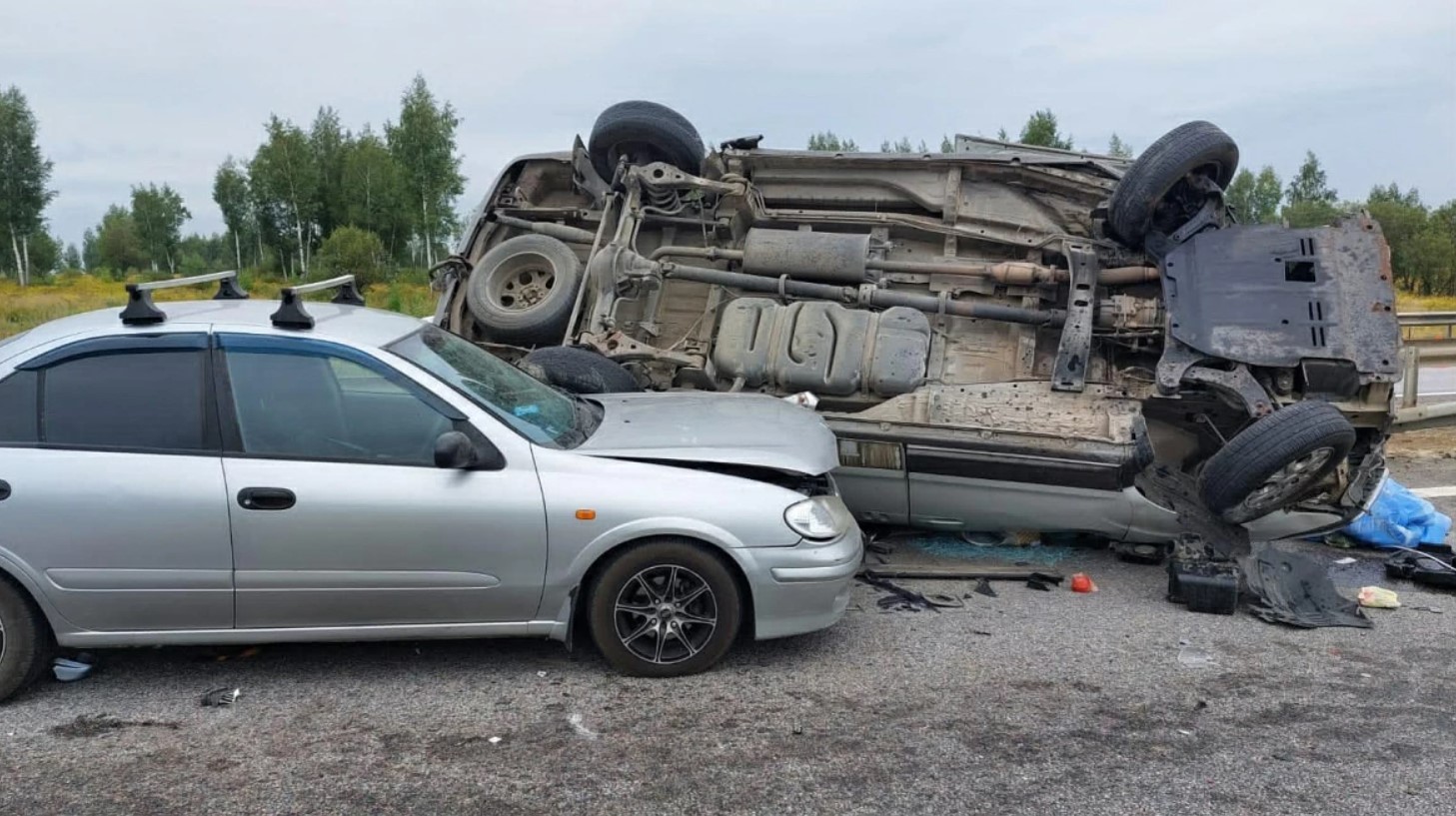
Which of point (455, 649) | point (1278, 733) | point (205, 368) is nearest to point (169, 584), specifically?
point (205, 368)

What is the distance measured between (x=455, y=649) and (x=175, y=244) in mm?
61299

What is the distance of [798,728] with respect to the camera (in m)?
3.61

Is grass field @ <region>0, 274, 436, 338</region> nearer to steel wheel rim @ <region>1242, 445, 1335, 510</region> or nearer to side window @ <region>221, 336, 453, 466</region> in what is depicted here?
side window @ <region>221, 336, 453, 466</region>

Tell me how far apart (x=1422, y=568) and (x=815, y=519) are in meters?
3.79

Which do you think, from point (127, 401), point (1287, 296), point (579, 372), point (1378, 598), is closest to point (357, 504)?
point (127, 401)

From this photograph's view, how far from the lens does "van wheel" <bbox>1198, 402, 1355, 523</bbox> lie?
4.95m

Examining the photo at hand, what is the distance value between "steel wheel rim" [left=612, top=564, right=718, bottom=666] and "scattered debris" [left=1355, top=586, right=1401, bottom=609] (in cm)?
345

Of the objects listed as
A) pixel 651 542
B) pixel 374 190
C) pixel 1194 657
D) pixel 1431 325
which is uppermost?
pixel 374 190

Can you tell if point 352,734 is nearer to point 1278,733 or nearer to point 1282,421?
point 1278,733

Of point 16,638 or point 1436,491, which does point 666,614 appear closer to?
point 16,638

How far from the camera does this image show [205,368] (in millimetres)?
3957

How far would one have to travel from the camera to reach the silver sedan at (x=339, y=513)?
3770mm

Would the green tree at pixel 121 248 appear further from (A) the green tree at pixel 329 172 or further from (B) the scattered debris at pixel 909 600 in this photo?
(B) the scattered debris at pixel 909 600

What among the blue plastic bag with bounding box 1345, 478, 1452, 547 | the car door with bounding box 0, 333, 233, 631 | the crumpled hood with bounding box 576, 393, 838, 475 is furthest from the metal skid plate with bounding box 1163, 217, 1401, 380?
the car door with bounding box 0, 333, 233, 631
